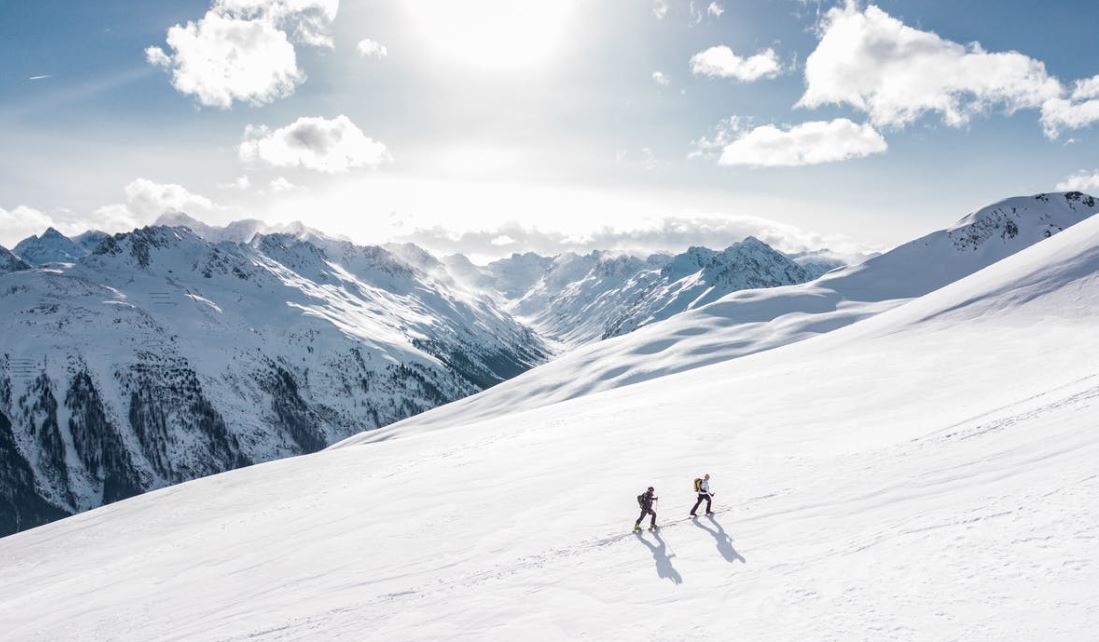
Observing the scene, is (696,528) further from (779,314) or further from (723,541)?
(779,314)

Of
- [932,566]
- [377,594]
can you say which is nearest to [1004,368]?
[932,566]

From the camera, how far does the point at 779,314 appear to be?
127500 mm

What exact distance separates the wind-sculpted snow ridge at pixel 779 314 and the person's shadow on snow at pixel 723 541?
73.5 m

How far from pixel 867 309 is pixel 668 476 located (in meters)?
112

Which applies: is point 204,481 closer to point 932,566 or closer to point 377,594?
point 377,594

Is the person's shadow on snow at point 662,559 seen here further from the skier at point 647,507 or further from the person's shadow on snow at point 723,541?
the person's shadow on snow at point 723,541

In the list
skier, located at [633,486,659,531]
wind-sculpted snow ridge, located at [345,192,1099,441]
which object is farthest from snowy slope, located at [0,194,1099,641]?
wind-sculpted snow ridge, located at [345,192,1099,441]

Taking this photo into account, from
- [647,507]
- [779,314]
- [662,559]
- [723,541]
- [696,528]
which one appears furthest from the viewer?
[779,314]

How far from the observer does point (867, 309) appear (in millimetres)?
118688

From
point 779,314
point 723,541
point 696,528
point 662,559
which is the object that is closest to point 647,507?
point 696,528

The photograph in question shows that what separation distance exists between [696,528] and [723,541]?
5.12 ft

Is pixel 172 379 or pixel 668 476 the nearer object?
pixel 668 476

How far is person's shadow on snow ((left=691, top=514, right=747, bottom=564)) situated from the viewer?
51.4 feet

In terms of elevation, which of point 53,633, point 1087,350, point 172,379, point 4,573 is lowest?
point 1087,350
